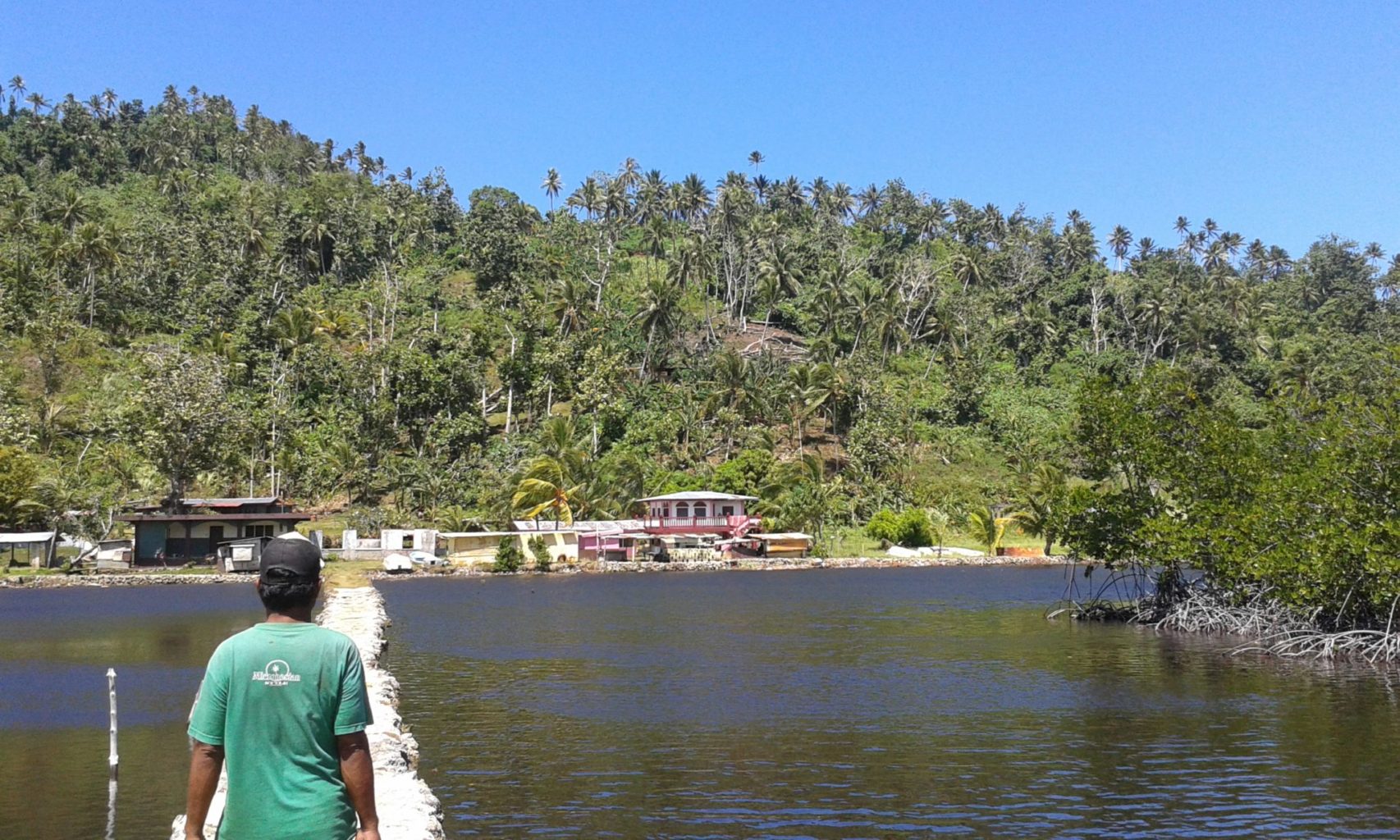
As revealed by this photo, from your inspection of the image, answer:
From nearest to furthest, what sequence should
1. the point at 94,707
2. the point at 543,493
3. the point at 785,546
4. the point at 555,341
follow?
1. the point at 94,707
2. the point at 543,493
3. the point at 785,546
4. the point at 555,341

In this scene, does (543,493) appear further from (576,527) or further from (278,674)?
(278,674)

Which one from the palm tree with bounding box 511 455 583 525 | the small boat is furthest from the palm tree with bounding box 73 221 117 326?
the small boat

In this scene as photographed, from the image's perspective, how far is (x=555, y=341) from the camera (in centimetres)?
10456

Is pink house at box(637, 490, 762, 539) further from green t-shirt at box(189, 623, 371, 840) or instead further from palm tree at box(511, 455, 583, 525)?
green t-shirt at box(189, 623, 371, 840)

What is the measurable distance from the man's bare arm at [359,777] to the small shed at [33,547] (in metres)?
68.9

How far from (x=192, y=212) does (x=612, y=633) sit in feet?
343

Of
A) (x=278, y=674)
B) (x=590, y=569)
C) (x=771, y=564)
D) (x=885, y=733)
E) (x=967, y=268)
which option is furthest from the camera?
(x=967, y=268)

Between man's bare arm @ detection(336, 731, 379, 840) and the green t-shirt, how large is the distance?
2.3 inches

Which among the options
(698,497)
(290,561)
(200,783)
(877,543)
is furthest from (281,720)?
(877,543)

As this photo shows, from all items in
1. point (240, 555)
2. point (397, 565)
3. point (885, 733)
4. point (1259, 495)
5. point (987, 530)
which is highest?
point (1259, 495)

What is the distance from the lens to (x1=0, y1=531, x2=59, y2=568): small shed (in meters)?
64.9

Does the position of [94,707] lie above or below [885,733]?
above

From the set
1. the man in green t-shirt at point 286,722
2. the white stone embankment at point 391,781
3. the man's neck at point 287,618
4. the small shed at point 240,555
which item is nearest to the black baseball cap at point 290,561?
the man in green t-shirt at point 286,722

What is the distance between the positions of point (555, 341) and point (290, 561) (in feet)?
328
